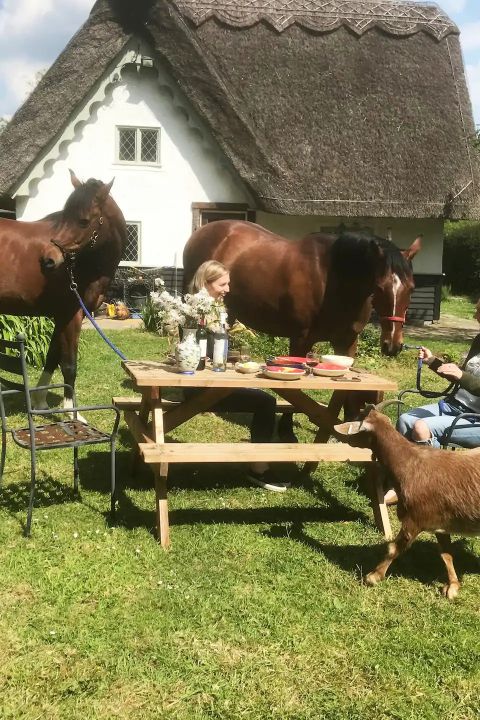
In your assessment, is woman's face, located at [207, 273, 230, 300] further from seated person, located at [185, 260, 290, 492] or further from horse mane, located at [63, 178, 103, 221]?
horse mane, located at [63, 178, 103, 221]

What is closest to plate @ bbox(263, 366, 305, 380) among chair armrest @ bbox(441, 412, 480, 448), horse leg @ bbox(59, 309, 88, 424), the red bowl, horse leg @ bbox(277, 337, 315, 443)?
the red bowl

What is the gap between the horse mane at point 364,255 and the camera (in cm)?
464

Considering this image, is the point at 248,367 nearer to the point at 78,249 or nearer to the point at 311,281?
the point at 311,281

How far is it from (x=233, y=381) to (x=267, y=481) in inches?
49.6

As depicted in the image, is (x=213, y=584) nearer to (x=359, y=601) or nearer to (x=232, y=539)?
(x=232, y=539)

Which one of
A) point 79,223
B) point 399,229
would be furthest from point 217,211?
point 79,223

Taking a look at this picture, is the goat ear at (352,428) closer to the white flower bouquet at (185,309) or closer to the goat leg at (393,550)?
the goat leg at (393,550)

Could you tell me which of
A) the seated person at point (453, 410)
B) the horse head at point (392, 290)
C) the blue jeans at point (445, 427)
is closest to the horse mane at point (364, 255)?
the horse head at point (392, 290)

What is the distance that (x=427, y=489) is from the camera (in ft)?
10.6

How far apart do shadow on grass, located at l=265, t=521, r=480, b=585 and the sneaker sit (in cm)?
66

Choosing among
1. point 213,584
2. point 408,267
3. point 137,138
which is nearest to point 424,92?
point 137,138

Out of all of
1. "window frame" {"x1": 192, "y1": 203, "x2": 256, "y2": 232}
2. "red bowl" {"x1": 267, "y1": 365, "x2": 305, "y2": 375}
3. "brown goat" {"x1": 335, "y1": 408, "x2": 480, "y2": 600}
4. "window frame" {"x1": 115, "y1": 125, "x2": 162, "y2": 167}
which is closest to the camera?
"brown goat" {"x1": 335, "y1": 408, "x2": 480, "y2": 600}

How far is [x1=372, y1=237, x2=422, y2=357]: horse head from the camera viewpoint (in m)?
4.63

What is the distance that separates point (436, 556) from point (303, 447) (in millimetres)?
1014
